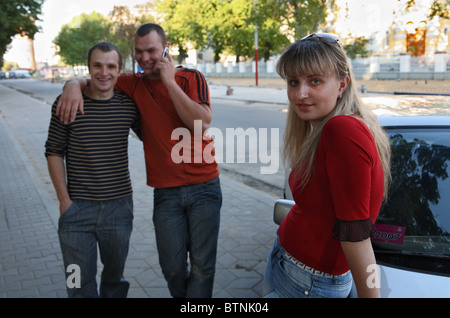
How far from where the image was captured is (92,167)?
8.31ft

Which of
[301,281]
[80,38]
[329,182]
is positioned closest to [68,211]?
[301,281]

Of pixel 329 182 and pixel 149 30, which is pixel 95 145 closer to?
pixel 149 30

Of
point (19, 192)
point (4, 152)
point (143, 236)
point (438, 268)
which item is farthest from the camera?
point (4, 152)

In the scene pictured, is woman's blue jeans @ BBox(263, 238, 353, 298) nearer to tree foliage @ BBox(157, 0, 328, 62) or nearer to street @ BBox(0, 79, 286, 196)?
street @ BBox(0, 79, 286, 196)

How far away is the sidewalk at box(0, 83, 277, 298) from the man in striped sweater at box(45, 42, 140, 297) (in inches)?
42.7

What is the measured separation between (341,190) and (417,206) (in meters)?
1.05

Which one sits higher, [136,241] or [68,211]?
[68,211]

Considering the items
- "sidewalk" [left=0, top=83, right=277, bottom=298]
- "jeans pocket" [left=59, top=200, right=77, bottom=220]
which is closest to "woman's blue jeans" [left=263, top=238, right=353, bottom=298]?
"jeans pocket" [left=59, top=200, right=77, bottom=220]

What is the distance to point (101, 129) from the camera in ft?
8.25

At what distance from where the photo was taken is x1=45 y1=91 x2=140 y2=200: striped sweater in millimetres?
2492
